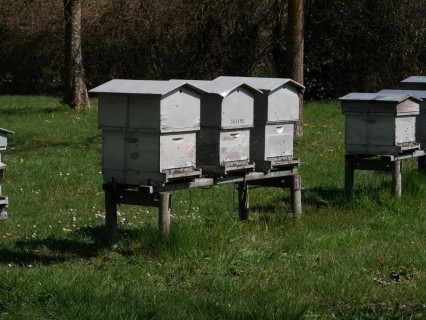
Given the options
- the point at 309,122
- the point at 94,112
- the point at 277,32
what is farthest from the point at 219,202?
the point at 277,32

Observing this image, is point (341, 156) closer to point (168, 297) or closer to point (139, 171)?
point (139, 171)

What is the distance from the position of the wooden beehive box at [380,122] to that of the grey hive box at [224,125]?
2.87 metres

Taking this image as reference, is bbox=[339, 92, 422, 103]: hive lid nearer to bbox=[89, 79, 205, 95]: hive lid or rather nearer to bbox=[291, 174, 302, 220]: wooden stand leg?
bbox=[291, 174, 302, 220]: wooden stand leg

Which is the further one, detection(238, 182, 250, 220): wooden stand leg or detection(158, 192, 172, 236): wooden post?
detection(238, 182, 250, 220): wooden stand leg

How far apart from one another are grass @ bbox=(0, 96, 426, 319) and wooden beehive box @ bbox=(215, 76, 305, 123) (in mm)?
1207

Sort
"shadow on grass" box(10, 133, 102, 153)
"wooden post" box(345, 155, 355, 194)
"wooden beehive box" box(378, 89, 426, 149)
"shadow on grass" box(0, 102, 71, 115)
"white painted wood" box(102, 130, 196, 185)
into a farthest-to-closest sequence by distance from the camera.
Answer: "shadow on grass" box(0, 102, 71, 115) → "shadow on grass" box(10, 133, 102, 153) → "wooden beehive box" box(378, 89, 426, 149) → "wooden post" box(345, 155, 355, 194) → "white painted wood" box(102, 130, 196, 185)

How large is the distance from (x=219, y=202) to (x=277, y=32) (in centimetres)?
1677

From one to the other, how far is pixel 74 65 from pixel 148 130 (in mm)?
15396

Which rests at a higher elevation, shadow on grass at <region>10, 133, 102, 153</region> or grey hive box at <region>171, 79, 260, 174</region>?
grey hive box at <region>171, 79, 260, 174</region>

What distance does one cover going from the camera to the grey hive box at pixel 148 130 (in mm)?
8523

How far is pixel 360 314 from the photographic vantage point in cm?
677

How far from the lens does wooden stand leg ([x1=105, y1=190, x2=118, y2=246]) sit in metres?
9.07

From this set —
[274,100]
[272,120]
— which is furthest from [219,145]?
[274,100]

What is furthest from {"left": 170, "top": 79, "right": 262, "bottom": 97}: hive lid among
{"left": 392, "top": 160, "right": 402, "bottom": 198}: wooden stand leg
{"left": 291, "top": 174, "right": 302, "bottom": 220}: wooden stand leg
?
{"left": 392, "top": 160, "right": 402, "bottom": 198}: wooden stand leg
